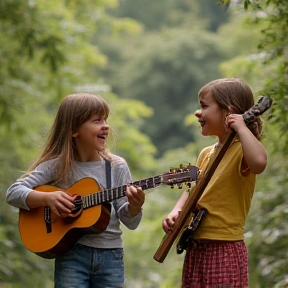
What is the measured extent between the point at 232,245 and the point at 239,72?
19.3 feet

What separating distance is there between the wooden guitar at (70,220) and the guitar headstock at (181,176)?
118 mm

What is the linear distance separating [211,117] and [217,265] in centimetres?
75

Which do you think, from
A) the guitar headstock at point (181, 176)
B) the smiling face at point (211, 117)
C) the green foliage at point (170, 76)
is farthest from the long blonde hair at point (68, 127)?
the green foliage at point (170, 76)

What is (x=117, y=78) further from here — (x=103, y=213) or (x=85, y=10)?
(x=103, y=213)

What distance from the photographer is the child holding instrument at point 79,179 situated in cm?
449

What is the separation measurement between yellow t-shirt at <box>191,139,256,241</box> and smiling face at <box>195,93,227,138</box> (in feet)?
0.46

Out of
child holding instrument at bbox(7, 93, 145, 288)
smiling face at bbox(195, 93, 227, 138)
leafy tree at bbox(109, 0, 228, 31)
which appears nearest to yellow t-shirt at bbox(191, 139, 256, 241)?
smiling face at bbox(195, 93, 227, 138)

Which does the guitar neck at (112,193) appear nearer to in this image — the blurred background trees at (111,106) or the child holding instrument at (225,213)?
the child holding instrument at (225,213)

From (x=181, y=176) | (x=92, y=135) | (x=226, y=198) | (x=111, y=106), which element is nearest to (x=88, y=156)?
(x=92, y=135)

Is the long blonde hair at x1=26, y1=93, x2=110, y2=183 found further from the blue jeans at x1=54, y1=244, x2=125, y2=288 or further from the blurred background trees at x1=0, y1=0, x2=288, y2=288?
the blue jeans at x1=54, y1=244, x2=125, y2=288

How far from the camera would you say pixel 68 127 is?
4.71 metres

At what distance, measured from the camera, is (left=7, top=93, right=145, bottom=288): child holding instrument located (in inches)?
177

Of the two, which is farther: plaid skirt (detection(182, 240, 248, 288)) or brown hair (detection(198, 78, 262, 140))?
brown hair (detection(198, 78, 262, 140))

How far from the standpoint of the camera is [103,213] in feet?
14.6
